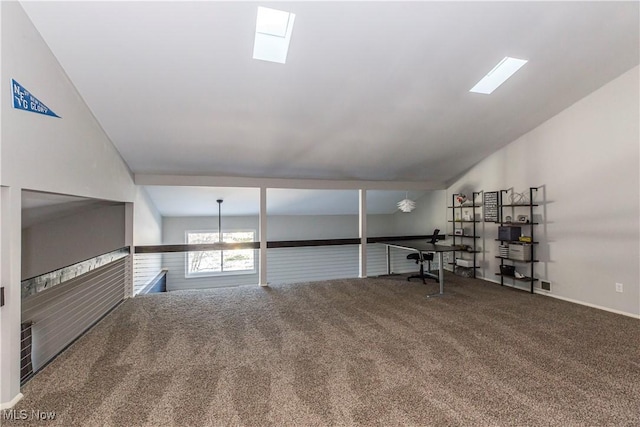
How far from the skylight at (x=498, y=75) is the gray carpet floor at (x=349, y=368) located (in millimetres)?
2802

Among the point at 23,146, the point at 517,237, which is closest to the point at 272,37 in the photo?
the point at 23,146

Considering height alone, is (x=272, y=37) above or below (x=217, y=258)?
above

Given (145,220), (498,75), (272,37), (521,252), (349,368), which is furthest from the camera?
(145,220)

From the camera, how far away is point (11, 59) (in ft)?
6.29

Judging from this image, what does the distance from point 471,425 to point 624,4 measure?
12.0 feet

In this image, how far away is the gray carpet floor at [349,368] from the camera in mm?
1804

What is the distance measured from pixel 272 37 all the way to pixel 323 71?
57cm

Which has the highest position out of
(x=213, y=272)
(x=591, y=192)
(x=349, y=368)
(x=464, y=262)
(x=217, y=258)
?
(x=591, y=192)

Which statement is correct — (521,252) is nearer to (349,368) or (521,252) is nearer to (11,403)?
(349,368)

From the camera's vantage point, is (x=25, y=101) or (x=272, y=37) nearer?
(x=25, y=101)

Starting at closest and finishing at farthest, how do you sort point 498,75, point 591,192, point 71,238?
point 498,75 < point 591,192 < point 71,238

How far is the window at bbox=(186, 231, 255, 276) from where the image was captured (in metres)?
7.24

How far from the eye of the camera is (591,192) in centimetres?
381

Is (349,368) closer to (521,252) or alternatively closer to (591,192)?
(521,252)
